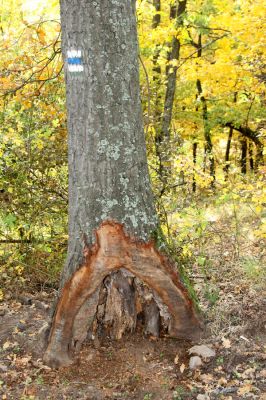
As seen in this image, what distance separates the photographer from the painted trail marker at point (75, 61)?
3143mm

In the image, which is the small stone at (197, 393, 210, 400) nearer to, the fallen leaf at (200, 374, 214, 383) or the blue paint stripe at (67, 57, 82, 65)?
the fallen leaf at (200, 374, 214, 383)

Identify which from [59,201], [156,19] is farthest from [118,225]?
[156,19]

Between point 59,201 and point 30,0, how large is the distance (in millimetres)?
9548

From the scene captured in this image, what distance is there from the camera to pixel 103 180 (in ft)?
10.6

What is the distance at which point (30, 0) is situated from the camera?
1232 cm

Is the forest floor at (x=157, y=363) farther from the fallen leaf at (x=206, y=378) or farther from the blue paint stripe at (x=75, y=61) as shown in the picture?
the blue paint stripe at (x=75, y=61)

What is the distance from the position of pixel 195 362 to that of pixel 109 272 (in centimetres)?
105

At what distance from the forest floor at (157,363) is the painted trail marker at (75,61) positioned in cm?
235

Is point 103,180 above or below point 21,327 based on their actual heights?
above

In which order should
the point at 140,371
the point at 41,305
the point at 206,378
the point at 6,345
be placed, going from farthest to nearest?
the point at 41,305, the point at 6,345, the point at 140,371, the point at 206,378

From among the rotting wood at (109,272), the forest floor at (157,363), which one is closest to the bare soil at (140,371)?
the forest floor at (157,363)

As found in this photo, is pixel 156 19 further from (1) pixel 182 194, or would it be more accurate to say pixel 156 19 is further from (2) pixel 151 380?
(2) pixel 151 380

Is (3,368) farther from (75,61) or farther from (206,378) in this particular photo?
(75,61)

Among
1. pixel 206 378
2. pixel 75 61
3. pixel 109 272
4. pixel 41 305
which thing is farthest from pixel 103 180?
pixel 41 305
